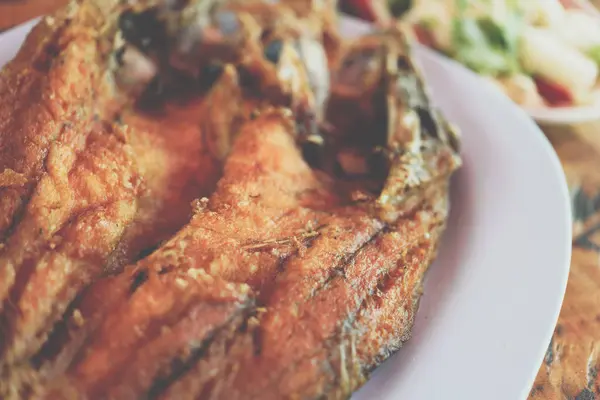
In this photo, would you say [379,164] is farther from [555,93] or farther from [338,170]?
[555,93]

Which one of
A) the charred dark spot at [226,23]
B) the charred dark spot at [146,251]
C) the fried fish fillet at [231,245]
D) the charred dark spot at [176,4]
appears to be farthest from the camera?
the charred dark spot at [226,23]

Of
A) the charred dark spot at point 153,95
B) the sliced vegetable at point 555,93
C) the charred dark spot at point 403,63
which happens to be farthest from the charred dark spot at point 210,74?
the sliced vegetable at point 555,93

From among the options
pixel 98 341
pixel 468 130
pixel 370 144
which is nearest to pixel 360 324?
pixel 98 341

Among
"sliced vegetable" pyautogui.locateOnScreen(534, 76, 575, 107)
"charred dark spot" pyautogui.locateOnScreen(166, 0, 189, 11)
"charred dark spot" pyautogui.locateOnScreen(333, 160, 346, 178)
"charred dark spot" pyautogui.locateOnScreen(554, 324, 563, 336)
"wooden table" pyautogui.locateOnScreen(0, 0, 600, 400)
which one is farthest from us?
"sliced vegetable" pyautogui.locateOnScreen(534, 76, 575, 107)

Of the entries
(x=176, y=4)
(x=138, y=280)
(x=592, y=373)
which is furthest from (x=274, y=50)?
(x=592, y=373)

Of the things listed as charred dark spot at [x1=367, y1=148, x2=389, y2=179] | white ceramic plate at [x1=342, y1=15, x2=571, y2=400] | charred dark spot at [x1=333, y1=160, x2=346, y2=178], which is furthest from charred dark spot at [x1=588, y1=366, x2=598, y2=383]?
charred dark spot at [x1=333, y1=160, x2=346, y2=178]

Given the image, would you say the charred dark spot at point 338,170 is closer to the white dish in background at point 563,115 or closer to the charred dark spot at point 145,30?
the charred dark spot at point 145,30

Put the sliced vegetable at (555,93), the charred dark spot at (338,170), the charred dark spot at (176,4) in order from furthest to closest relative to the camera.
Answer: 1. the sliced vegetable at (555,93)
2. the charred dark spot at (176,4)
3. the charred dark spot at (338,170)

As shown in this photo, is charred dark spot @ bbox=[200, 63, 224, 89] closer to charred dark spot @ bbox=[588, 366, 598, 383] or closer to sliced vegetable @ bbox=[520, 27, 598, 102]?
charred dark spot @ bbox=[588, 366, 598, 383]
